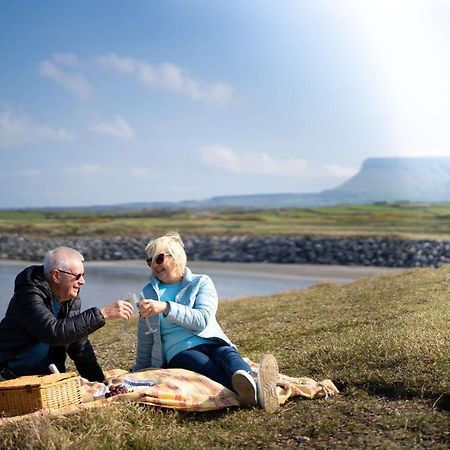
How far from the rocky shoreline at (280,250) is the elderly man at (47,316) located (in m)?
42.6

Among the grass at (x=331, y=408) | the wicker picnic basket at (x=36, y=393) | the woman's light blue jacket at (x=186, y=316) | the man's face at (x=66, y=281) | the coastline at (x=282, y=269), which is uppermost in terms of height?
the man's face at (x=66, y=281)

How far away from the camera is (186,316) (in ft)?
27.0

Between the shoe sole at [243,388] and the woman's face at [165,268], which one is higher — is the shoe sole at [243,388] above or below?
below

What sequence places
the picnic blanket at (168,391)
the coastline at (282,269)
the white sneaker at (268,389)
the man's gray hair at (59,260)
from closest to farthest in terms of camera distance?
1. the man's gray hair at (59,260)
2. the picnic blanket at (168,391)
3. the white sneaker at (268,389)
4. the coastline at (282,269)

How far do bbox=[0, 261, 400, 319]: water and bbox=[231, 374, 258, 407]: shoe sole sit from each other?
1784 centimetres

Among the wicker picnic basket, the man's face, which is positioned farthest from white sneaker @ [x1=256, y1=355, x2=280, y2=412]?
the man's face

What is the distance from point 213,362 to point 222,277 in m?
36.2

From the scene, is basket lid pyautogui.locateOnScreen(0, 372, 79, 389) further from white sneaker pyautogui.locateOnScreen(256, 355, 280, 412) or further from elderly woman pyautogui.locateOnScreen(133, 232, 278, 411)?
white sneaker pyautogui.locateOnScreen(256, 355, 280, 412)

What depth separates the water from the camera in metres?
32.8

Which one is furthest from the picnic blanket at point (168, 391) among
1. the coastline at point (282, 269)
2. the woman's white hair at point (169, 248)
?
the coastline at point (282, 269)

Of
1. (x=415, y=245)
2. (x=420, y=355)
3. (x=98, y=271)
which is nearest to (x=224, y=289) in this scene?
(x=98, y=271)

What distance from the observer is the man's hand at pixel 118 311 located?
753 centimetres

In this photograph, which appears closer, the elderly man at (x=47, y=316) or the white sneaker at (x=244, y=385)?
the elderly man at (x=47, y=316)

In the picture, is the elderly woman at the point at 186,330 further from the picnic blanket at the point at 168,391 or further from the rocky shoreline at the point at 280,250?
the rocky shoreline at the point at 280,250
